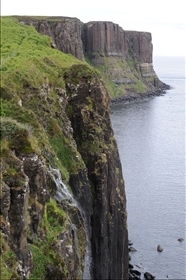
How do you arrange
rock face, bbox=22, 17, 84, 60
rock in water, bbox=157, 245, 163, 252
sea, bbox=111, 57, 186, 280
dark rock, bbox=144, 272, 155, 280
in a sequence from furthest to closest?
rock face, bbox=22, 17, 84, 60
rock in water, bbox=157, 245, 163, 252
sea, bbox=111, 57, 186, 280
dark rock, bbox=144, 272, 155, 280

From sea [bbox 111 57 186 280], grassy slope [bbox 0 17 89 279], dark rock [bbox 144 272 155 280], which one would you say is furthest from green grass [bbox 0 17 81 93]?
sea [bbox 111 57 186 280]

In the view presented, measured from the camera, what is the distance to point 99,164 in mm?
40875

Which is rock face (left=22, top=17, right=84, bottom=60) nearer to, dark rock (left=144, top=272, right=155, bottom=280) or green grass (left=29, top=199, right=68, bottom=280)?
dark rock (left=144, top=272, right=155, bottom=280)

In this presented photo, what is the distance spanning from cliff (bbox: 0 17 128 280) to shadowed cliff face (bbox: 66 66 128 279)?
84 mm

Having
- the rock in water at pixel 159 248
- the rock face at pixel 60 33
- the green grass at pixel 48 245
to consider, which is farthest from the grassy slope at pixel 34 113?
the rock face at pixel 60 33

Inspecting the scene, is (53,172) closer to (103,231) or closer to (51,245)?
(51,245)

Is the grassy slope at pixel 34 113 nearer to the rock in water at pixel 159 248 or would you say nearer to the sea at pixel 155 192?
the sea at pixel 155 192

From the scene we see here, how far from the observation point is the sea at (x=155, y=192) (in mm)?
62000

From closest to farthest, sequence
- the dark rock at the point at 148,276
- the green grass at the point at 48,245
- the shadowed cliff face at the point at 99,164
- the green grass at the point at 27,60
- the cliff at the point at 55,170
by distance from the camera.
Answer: the cliff at the point at 55,170
the green grass at the point at 48,245
the green grass at the point at 27,60
the shadowed cliff face at the point at 99,164
the dark rock at the point at 148,276

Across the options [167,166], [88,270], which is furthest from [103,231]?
[167,166]

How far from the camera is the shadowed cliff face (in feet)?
135

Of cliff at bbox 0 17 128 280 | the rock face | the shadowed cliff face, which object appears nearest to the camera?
cliff at bbox 0 17 128 280

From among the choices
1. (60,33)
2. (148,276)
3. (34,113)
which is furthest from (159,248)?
(60,33)

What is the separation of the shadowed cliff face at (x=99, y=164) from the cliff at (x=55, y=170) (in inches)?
3.3
